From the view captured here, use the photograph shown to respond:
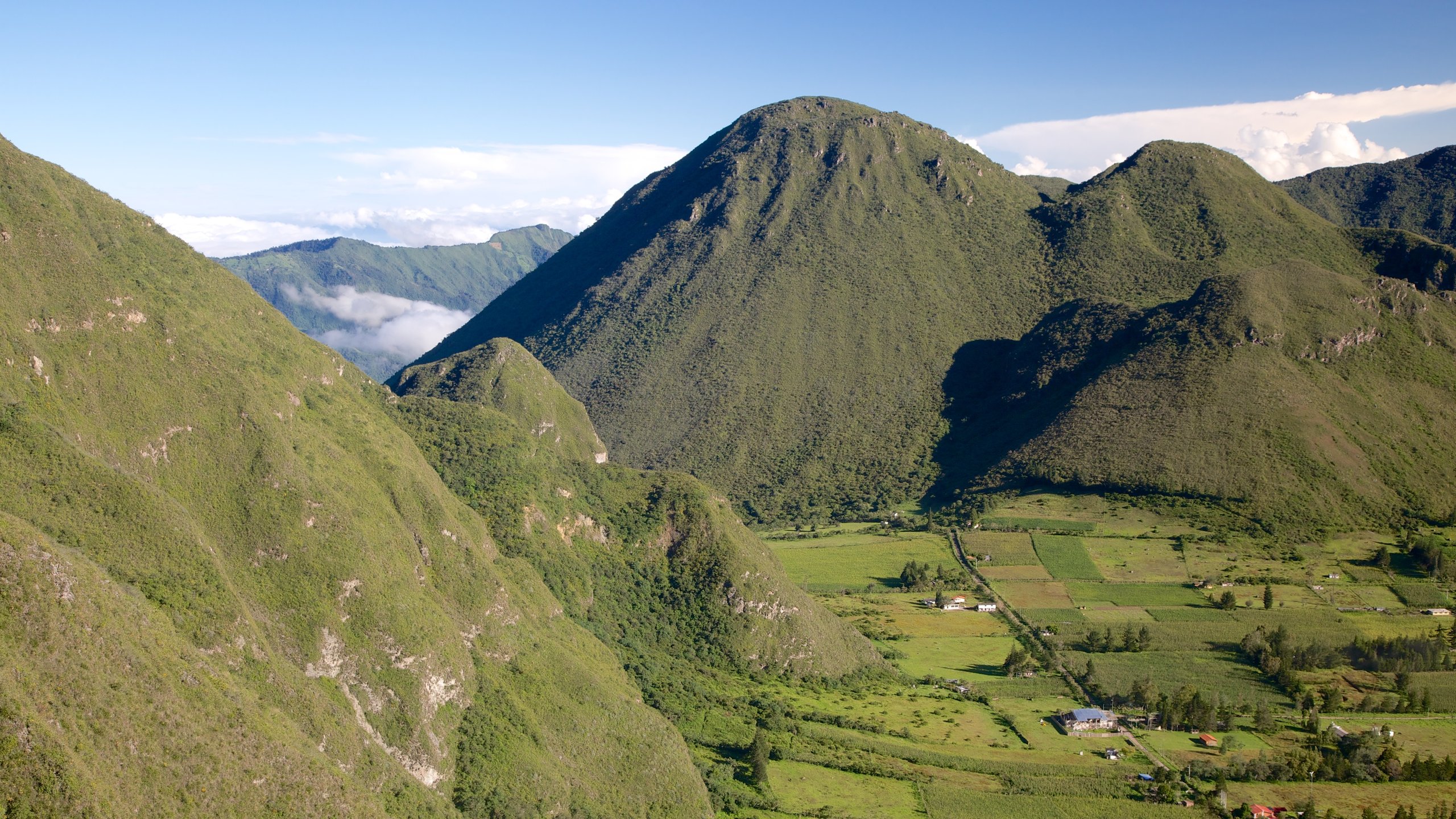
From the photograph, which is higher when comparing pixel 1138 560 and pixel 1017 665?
pixel 1138 560

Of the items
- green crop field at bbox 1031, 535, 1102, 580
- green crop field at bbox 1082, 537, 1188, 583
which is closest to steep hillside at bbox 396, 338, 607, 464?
green crop field at bbox 1031, 535, 1102, 580

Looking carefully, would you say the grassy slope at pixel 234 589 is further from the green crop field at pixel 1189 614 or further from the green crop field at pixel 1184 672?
the green crop field at pixel 1189 614

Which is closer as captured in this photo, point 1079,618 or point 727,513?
point 727,513

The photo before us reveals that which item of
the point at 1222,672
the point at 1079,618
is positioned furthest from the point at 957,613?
the point at 1222,672

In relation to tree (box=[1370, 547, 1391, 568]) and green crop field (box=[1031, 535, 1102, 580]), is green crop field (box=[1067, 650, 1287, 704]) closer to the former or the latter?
green crop field (box=[1031, 535, 1102, 580])

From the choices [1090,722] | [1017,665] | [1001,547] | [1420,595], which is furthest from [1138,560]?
[1090,722]

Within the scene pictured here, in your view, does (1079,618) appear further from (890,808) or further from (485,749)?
(485,749)

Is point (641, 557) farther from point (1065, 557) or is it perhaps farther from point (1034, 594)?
point (1065, 557)
